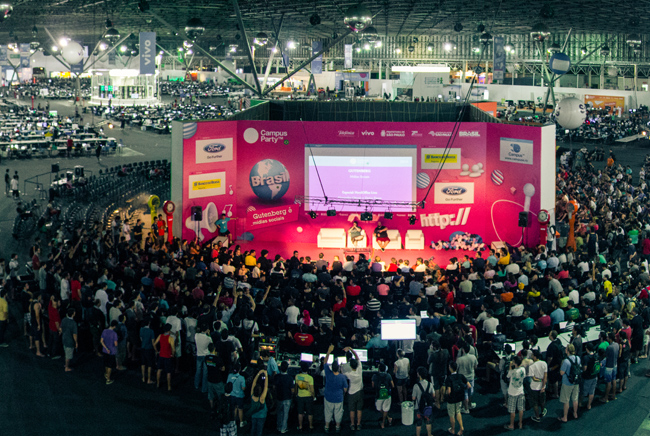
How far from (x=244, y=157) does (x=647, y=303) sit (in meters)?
10.5

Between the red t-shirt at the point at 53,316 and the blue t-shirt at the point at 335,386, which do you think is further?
the red t-shirt at the point at 53,316

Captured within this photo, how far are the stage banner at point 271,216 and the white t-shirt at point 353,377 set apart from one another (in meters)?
10.2

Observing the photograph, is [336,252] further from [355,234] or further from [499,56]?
[499,56]

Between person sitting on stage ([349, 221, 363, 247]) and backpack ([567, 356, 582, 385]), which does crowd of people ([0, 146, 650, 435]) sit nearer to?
backpack ([567, 356, 582, 385])

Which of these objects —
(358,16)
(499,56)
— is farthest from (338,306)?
(499,56)

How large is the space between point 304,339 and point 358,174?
29.6 feet

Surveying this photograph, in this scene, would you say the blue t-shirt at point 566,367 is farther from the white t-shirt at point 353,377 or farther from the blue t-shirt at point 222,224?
the blue t-shirt at point 222,224

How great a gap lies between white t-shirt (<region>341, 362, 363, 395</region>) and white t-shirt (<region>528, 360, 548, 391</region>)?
7.11ft

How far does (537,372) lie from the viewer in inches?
332

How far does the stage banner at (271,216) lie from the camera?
18125 millimetres

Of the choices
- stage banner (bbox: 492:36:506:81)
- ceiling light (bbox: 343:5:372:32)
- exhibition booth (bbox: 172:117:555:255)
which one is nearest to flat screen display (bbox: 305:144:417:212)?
exhibition booth (bbox: 172:117:555:255)

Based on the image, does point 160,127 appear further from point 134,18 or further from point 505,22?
point 505,22

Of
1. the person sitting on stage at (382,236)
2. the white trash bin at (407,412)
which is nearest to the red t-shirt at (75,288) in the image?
the white trash bin at (407,412)

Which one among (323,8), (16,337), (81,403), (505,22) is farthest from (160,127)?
(81,403)
